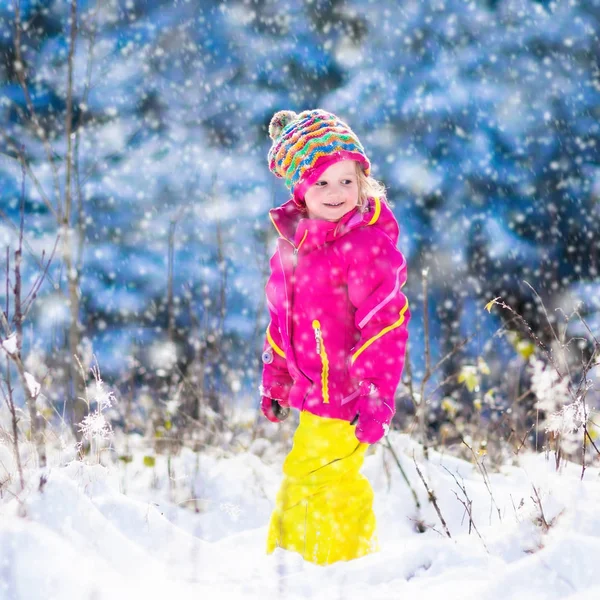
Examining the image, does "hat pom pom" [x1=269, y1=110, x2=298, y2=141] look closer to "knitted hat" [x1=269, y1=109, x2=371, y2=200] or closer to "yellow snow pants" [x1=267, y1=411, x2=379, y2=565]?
"knitted hat" [x1=269, y1=109, x2=371, y2=200]

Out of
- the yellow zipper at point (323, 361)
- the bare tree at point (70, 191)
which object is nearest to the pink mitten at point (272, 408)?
the yellow zipper at point (323, 361)

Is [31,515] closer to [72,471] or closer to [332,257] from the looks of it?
[72,471]

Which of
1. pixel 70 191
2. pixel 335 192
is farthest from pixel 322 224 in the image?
pixel 70 191

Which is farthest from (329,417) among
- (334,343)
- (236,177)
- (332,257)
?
(236,177)

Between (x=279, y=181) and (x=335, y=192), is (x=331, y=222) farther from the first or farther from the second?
(x=279, y=181)

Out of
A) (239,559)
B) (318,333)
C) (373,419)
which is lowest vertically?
(239,559)

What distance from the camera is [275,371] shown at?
283 cm

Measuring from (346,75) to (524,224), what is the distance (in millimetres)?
3308

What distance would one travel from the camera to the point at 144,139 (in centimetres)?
868

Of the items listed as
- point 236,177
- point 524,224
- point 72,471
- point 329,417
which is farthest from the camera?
point 524,224

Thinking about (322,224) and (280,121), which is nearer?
(322,224)

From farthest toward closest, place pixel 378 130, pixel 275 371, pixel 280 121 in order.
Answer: pixel 378 130 < pixel 280 121 < pixel 275 371

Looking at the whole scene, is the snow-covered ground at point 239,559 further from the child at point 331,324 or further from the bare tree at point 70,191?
the bare tree at point 70,191

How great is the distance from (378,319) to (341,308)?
7.5 inches
